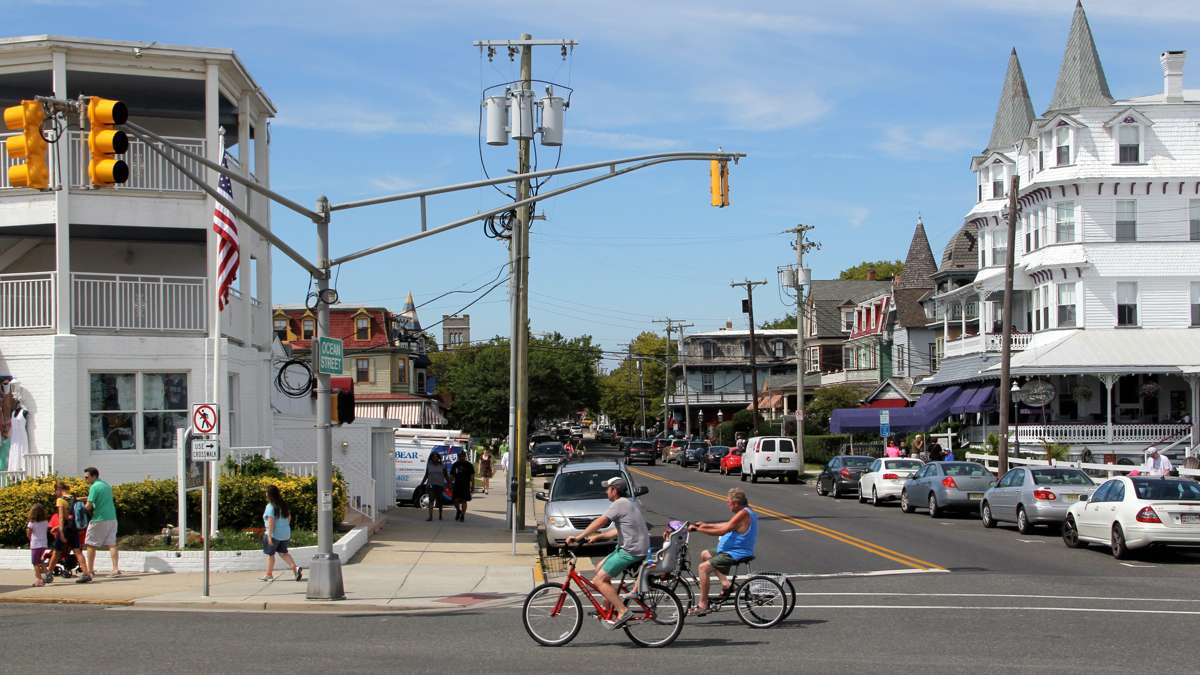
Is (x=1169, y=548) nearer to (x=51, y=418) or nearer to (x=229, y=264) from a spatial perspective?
(x=229, y=264)

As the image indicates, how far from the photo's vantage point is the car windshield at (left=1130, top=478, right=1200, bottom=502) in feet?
69.1

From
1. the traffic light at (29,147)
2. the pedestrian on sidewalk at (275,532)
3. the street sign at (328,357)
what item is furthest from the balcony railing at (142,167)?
the traffic light at (29,147)

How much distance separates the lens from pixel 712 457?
65375mm

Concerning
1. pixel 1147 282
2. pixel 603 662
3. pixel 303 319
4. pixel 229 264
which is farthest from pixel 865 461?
pixel 303 319

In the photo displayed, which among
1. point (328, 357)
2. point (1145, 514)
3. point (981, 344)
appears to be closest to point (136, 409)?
point (328, 357)

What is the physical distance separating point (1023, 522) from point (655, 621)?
16334 millimetres

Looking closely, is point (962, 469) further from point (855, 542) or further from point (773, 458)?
point (773, 458)

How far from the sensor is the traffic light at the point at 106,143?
43.6 ft

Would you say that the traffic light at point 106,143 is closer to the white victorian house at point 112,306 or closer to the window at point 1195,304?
the white victorian house at point 112,306

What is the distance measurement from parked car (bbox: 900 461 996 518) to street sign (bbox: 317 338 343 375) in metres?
17.8

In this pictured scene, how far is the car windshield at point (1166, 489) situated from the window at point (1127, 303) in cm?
2841

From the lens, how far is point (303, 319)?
7675 centimetres

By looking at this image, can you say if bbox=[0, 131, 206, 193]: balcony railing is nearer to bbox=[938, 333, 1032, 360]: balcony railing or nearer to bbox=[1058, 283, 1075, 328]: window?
bbox=[938, 333, 1032, 360]: balcony railing

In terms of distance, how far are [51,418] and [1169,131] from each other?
1597 inches
